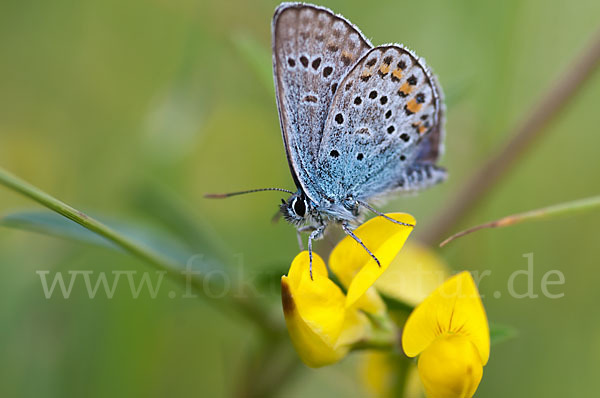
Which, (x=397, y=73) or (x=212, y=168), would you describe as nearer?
(x=397, y=73)

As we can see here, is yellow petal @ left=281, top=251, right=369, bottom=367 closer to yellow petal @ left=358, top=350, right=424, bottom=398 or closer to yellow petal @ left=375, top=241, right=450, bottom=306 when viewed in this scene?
yellow petal @ left=358, top=350, right=424, bottom=398

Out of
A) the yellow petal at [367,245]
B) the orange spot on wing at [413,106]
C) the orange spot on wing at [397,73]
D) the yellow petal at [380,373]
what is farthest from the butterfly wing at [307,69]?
the yellow petal at [380,373]

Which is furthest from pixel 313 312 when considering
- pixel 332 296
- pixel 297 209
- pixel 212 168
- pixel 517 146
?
pixel 212 168

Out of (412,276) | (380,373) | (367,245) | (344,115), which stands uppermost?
(344,115)

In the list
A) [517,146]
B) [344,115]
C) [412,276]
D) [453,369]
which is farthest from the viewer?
[517,146]

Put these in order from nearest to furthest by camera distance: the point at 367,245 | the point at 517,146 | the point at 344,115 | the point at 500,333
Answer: the point at 500,333, the point at 367,245, the point at 344,115, the point at 517,146

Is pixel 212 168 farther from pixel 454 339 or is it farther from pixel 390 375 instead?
pixel 454 339

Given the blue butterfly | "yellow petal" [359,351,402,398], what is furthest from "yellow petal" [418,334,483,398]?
the blue butterfly
